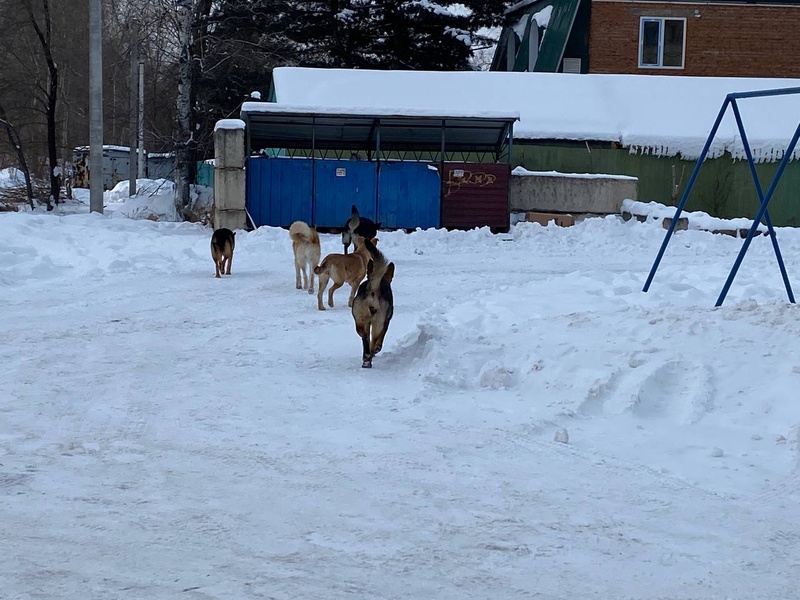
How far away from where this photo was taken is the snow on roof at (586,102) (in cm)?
2920

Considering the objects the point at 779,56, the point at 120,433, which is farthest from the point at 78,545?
the point at 779,56

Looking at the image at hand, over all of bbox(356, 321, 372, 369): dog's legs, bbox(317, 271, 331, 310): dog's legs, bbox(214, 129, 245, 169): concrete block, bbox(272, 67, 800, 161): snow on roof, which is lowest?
bbox(356, 321, 372, 369): dog's legs

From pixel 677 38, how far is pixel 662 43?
603 millimetres

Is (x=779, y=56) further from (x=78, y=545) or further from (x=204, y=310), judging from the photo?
(x=78, y=545)

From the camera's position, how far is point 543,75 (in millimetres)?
32344

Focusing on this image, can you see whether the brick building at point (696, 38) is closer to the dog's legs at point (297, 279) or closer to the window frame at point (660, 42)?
the window frame at point (660, 42)

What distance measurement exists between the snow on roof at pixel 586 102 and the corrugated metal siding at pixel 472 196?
8.69 feet

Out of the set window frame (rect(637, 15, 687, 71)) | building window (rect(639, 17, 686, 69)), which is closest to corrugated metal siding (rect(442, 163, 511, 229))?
window frame (rect(637, 15, 687, 71))

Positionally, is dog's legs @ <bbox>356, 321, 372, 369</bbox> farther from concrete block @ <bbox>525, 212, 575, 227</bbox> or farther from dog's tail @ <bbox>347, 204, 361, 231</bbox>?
concrete block @ <bbox>525, 212, 575, 227</bbox>

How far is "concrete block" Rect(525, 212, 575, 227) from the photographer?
25016mm

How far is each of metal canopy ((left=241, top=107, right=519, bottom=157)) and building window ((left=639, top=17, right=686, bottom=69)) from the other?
1051 centimetres

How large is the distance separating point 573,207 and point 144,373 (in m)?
19.7

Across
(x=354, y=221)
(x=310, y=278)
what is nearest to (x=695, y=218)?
(x=354, y=221)

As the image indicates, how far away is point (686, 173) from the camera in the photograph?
96.2 feet
